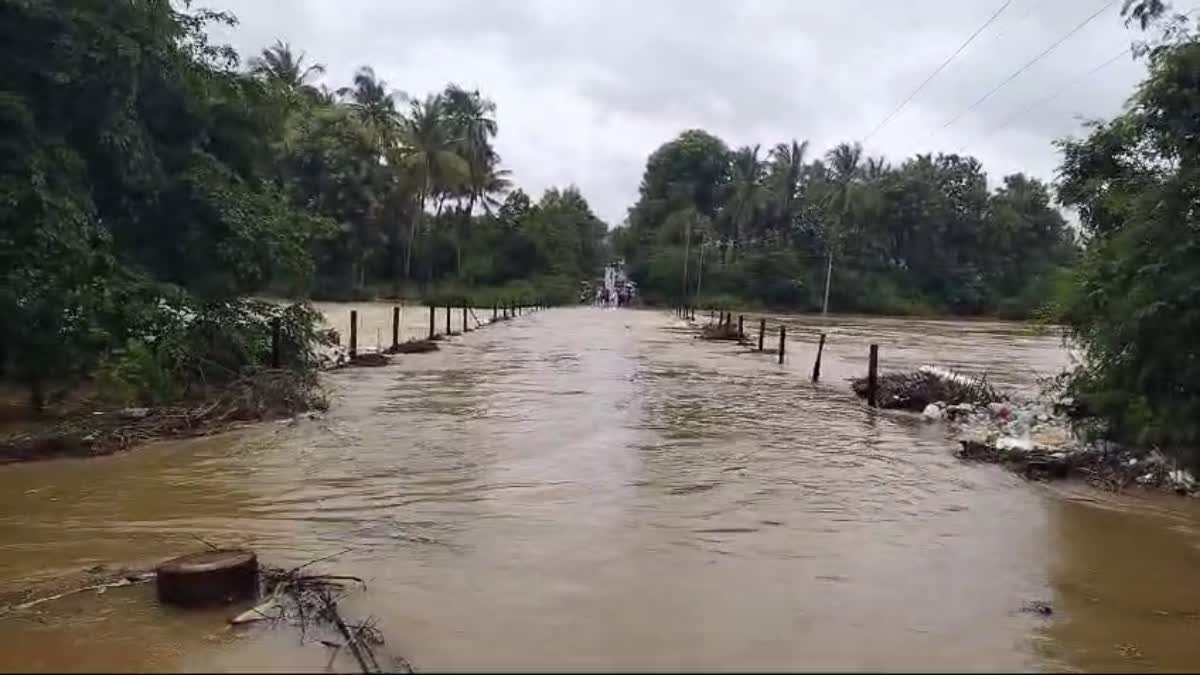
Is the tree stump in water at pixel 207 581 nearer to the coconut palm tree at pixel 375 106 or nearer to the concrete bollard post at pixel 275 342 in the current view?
the concrete bollard post at pixel 275 342

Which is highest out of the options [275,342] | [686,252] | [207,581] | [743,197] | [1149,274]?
[743,197]

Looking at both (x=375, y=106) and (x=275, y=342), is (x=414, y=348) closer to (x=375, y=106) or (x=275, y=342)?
(x=275, y=342)

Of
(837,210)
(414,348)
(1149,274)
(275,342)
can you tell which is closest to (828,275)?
(837,210)

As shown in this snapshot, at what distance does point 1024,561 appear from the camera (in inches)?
310

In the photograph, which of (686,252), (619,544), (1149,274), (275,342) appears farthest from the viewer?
(686,252)

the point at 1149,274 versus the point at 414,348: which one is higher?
the point at 1149,274

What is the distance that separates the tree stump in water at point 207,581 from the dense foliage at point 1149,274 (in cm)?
915

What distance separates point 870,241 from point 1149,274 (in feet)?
219

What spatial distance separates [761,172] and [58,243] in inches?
2779

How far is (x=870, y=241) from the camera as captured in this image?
248ft

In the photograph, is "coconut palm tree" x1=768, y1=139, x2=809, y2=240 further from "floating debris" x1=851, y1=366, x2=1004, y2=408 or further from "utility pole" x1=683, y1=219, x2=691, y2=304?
"floating debris" x1=851, y1=366, x2=1004, y2=408

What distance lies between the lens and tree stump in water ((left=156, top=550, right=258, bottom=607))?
6.11 meters

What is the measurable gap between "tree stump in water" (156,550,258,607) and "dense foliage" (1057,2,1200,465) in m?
9.15

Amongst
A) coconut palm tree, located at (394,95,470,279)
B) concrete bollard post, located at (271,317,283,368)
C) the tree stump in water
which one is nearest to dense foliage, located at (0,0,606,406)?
concrete bollard post, located at (271,317,283,368)
